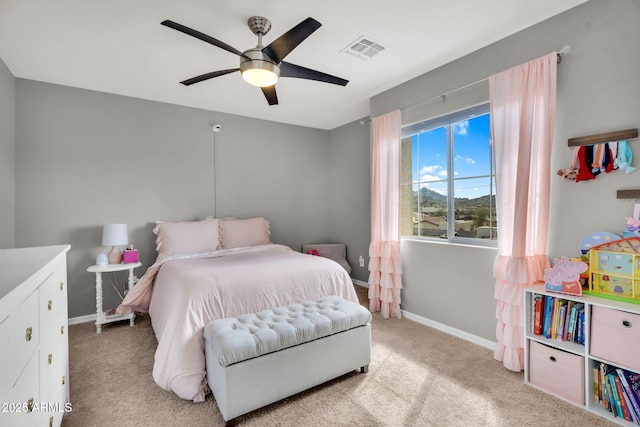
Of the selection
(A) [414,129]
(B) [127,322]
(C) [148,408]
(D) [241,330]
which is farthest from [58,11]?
(A) [414,129]

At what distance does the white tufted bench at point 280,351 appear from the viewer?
5.51ft

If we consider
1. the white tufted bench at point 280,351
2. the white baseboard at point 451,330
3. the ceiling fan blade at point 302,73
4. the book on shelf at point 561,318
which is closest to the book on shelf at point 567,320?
the book on shelf at point 561,318

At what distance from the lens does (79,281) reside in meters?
3.28

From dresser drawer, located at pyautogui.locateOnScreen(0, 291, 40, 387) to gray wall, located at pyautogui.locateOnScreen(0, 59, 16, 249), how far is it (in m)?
2.39

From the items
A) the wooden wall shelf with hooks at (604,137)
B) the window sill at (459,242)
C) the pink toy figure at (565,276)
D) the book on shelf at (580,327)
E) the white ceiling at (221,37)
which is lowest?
the book on shelf at (580,327)

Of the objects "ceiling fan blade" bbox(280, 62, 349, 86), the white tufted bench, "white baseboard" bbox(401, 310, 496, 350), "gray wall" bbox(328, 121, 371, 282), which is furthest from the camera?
"gray wall" bbox(328, 121, 371, 282)

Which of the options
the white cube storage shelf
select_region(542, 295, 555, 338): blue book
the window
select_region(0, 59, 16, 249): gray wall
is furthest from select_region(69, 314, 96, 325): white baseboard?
select_region(542, 295, 555, 338): blue book

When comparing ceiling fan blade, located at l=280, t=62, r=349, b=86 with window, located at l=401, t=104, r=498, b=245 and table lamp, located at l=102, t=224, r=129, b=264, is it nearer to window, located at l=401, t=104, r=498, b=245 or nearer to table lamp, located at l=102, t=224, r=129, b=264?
window, located at l=401, t=104, r=498, b=245

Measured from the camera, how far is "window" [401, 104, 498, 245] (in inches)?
107

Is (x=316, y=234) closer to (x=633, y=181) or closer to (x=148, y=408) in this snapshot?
(x=148, y=408)

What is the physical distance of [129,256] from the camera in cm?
326

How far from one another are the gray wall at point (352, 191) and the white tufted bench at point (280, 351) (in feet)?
7.70

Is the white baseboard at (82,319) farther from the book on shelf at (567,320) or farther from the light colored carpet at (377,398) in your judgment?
the book on shelf at (567,320)

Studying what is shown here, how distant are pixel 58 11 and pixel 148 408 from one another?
2.69 m
